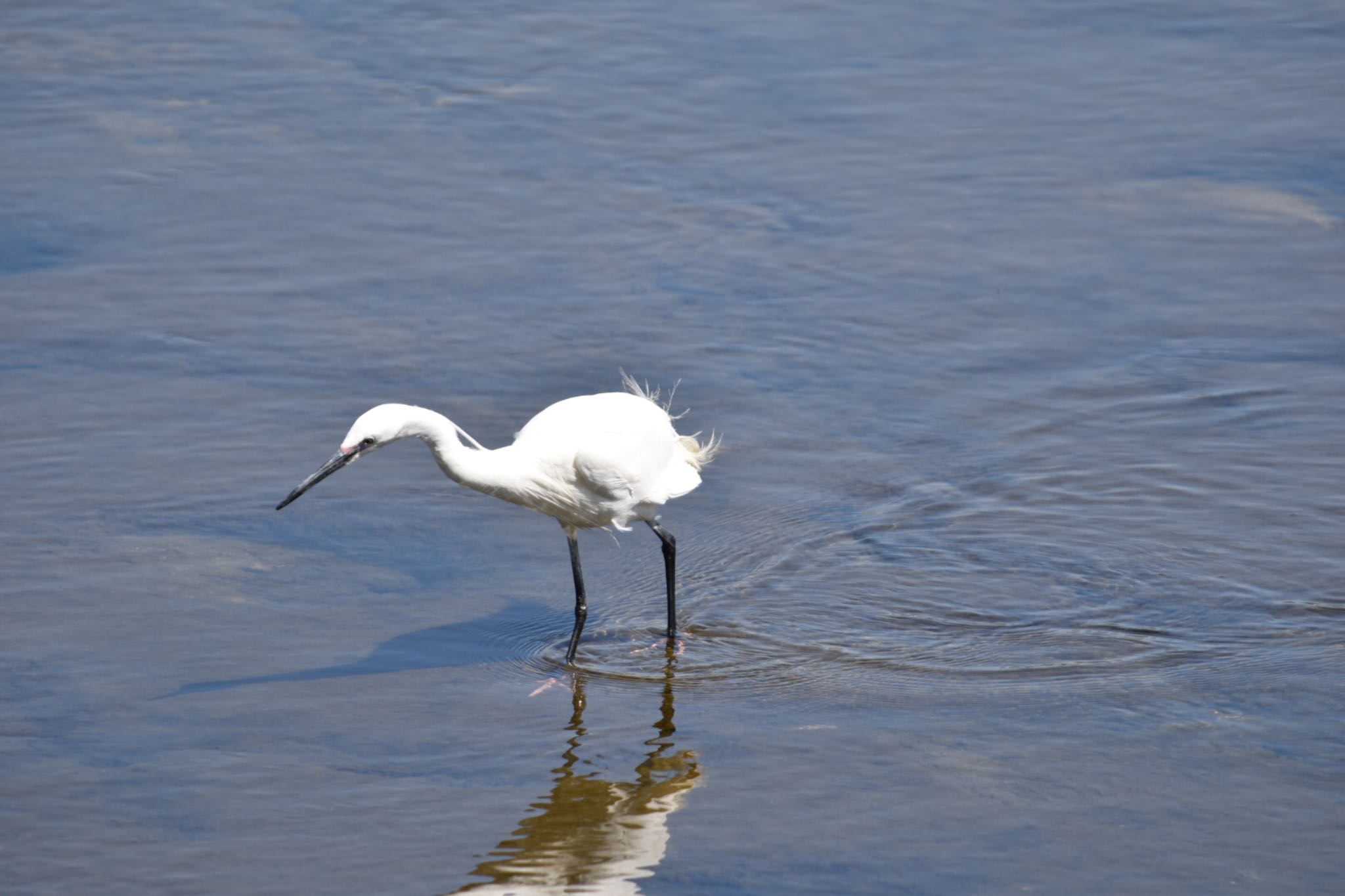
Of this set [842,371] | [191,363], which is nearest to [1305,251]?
[842,371]

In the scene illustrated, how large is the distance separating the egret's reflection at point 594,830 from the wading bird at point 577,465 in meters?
0.88

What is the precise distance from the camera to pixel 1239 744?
544 cm

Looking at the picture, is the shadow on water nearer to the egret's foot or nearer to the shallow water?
the shallow water

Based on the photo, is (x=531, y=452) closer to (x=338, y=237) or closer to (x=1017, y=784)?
(x=1017, y=784)

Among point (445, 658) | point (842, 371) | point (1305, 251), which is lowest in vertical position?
point (445, 658)

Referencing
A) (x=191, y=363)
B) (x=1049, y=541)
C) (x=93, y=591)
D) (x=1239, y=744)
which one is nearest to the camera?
(x=1239, y=744)

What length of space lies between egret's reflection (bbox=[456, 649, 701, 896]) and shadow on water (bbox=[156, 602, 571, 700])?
2.45 feet

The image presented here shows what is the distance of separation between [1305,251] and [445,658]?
6789 mm

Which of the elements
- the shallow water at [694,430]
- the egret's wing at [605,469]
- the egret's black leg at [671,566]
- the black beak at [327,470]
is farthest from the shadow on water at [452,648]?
the black beak at [327,470]

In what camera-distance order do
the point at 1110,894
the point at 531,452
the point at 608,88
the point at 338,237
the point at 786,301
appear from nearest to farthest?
the point at 1110,894 < the point at 531,452 < the point at 786,301 < the point at 338,237 < the point at 608,88

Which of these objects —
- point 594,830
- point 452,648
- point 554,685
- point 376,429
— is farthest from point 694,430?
point 594,830

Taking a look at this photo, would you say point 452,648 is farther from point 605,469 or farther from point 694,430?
point 694,430

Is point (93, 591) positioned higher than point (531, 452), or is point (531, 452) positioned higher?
point (531, 452)

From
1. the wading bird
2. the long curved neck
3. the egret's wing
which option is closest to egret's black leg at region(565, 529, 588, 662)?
the wading bird
